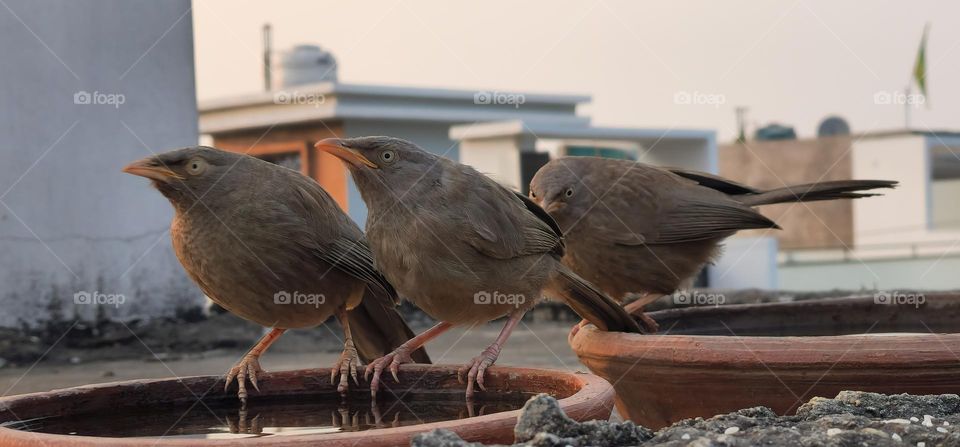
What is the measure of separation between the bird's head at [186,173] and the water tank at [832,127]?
34494 mm

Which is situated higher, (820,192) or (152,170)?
(152,170)

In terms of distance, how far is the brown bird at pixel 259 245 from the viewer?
3635 mm

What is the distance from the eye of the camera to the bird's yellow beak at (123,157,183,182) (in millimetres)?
3541

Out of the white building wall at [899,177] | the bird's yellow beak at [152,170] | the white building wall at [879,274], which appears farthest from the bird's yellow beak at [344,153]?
the white building wall at [899,177]

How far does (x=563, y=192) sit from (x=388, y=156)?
1.54m

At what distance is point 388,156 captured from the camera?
3449mm

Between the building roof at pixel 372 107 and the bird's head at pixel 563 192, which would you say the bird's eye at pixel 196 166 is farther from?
the building roof at pixel 372 107

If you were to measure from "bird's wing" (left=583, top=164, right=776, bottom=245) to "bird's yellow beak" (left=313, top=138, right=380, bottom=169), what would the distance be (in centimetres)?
168

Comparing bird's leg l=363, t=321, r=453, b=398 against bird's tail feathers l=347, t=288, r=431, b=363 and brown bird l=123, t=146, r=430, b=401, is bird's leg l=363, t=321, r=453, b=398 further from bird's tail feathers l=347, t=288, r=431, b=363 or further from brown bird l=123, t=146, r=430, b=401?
bird's tail feathers l=347, t=288, r=431, b=363

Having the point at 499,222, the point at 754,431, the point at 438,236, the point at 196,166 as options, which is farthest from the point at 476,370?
the point at 196,166

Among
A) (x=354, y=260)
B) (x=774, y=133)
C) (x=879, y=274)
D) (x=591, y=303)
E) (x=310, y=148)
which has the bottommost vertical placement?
(x=879, y=274)

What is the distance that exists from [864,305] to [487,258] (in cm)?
193

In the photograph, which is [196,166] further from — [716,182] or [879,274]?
[879,274]

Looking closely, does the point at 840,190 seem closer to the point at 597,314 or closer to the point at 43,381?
the point at 597,314
